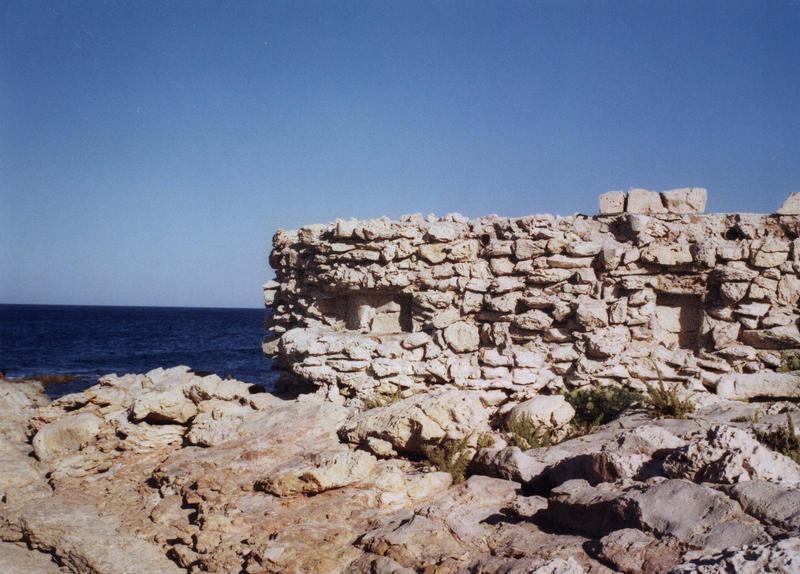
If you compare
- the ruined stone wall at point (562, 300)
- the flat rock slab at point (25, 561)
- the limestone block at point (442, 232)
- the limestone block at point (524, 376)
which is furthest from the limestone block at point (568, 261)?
the flat rock slab at point (25, 561)

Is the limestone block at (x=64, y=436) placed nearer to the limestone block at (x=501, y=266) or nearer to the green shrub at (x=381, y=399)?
the green shrub at (x=381, y=399)

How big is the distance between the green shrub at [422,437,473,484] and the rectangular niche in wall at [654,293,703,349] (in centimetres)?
437

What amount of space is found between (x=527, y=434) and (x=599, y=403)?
1.46 m

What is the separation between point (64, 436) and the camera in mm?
8586

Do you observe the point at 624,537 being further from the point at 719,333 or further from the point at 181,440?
the point at 181,440

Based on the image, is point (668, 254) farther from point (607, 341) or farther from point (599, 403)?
point (599, 403)

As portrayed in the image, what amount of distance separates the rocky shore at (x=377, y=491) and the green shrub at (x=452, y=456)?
0.11 metres

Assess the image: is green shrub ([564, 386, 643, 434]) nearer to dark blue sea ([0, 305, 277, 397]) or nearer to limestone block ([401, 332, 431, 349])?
limestone block ([401, 332, 431, 349])

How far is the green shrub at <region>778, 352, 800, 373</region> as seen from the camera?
25.6 feet

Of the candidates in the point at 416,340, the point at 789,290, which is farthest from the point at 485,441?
the point at 789,290

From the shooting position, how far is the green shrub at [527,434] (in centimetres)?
705

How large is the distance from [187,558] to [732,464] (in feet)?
17.3

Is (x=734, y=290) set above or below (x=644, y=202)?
below

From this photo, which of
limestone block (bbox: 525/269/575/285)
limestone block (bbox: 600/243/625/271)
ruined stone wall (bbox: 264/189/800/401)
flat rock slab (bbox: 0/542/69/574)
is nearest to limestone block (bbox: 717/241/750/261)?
ruined stone wall (bbox: 264/189/800/401)
